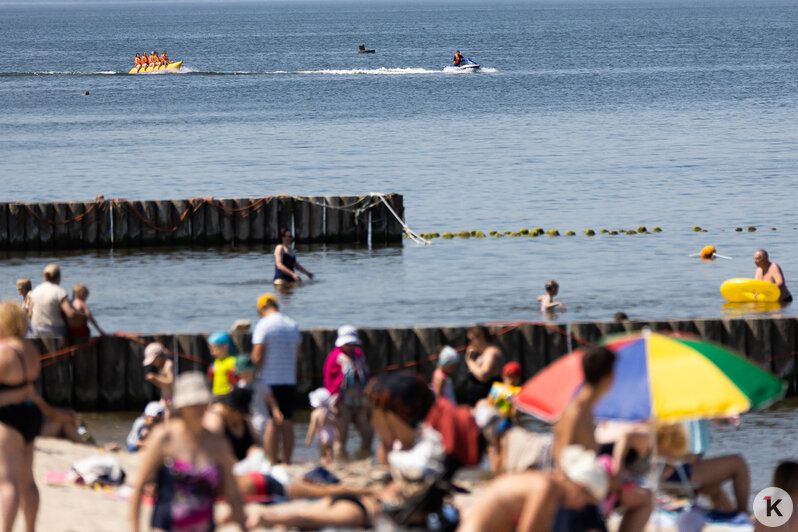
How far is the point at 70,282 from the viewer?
27.8m

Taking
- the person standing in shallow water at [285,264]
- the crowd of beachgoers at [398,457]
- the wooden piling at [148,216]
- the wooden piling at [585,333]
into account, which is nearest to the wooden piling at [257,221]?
the wooden piling at [148,216]

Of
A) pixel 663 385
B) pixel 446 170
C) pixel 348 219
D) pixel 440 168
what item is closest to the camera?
pixel 663 385

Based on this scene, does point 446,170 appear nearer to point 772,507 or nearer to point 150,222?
point 150,222

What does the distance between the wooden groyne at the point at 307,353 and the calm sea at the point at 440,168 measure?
6454mm

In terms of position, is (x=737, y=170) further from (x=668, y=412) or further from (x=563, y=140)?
(x=668, y=412)

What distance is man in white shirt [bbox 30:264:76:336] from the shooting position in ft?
53.7

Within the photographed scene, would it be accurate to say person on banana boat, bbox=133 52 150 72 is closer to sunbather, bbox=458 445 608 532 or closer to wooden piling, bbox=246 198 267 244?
wooden piling, bbox=246 198 267 244

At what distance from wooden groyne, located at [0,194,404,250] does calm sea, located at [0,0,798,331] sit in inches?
23.0

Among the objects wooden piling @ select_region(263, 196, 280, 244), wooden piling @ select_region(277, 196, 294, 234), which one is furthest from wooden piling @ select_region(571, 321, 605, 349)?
wooden piling @ select_region(263, 196, 280, 244)

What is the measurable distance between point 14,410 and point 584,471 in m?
4.13

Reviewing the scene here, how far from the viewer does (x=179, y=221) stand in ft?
104

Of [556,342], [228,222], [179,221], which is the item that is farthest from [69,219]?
[556,342]

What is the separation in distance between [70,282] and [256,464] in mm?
18098

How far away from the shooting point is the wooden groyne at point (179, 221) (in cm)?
3120
